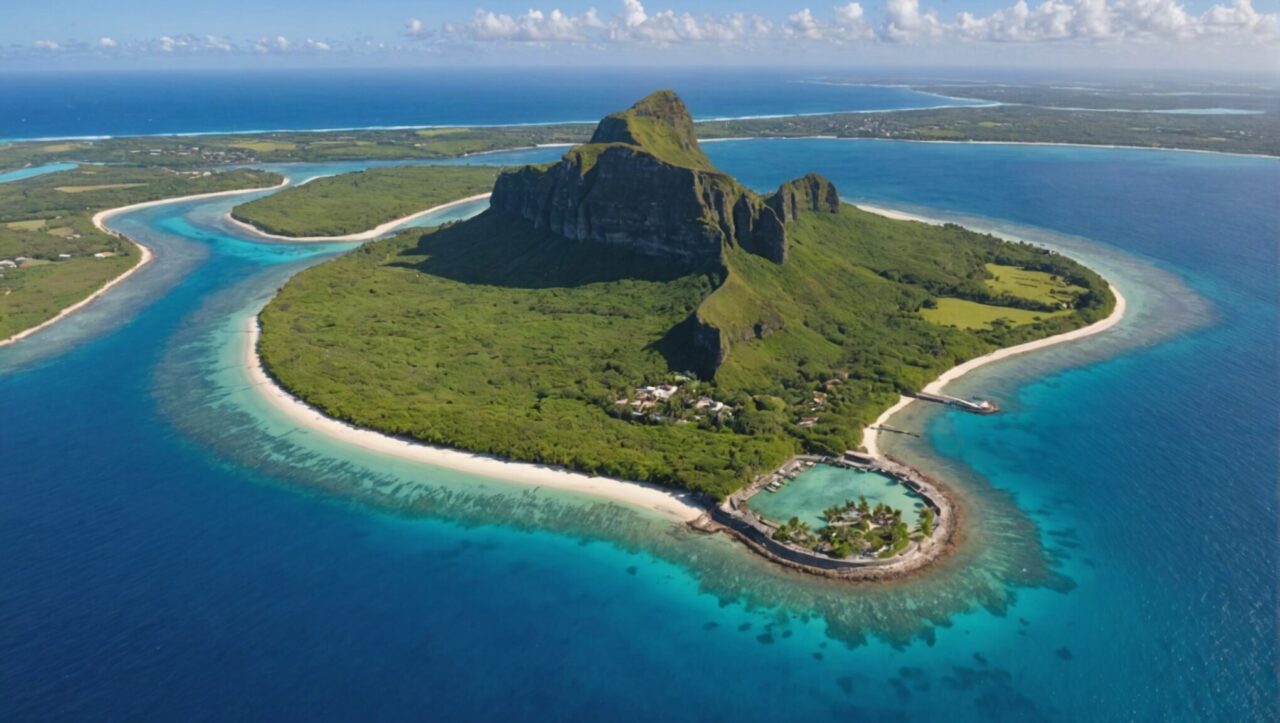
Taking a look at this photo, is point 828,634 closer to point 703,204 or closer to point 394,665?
point 394,665

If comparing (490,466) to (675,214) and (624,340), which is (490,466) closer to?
(624,340)

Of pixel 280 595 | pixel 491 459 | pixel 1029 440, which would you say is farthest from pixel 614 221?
pixel 280 595

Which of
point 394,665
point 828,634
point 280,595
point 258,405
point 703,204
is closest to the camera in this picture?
point 394,665

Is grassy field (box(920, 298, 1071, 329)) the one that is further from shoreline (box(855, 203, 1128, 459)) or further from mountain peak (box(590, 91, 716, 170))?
mountain peak (box(590, 91, 716, 170))

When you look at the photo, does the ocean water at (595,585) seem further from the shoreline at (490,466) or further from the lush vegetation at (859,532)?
the lush vegetation at (859,532)

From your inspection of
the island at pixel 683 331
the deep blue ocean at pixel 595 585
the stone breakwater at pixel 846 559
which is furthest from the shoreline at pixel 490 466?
the stone breakwater at pixel 846 559

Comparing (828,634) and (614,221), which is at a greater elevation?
(614,221)
